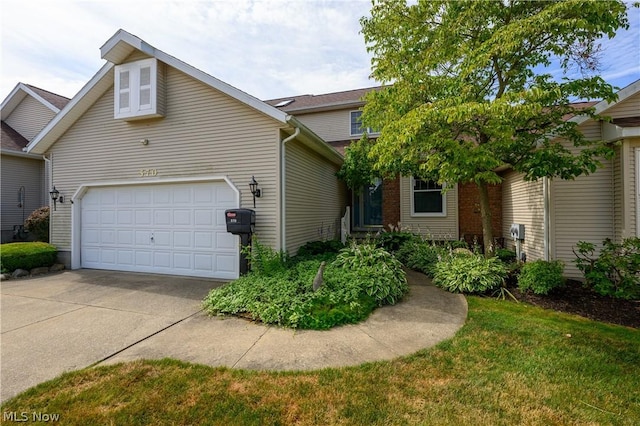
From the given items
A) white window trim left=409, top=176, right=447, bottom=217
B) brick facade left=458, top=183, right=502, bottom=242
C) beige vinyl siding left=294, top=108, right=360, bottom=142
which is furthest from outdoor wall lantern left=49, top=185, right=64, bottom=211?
brick facade left=458, top=183, right=502, bottom=242

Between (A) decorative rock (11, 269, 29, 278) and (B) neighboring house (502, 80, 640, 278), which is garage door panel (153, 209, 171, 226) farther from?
(B) neighboring house (502, 80, 640, 278)

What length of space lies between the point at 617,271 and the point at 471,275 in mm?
2471

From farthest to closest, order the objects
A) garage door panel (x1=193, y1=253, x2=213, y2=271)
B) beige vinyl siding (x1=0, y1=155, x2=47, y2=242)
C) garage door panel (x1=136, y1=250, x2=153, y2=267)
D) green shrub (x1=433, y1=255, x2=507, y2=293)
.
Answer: beige vinyl siding (x1=0, y1=155, x2=47, y2=242), garage door panel (x1=136, y1=250, x2=153, y2=267), garage door panel (x1=193, y1=253, x2=213, y2=271), green shrub (x1=433, y1=255, x2=507, y2=293)

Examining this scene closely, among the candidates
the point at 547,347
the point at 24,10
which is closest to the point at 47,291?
the point at 24,10

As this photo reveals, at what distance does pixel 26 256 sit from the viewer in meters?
7.92

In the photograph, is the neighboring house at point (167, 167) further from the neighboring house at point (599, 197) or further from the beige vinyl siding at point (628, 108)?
the beige vinyl siding at point (628, 108)

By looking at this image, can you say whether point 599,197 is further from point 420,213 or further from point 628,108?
point 420,213

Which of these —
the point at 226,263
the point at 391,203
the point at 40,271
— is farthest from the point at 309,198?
the point at 40,271

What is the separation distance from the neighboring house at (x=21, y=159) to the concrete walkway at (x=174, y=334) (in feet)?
28.1

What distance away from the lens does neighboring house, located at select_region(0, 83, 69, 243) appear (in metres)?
11.8

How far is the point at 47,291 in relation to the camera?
6.38m

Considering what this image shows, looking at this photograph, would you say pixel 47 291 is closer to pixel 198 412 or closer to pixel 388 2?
pixel 198 412

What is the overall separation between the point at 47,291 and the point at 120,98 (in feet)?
15.9

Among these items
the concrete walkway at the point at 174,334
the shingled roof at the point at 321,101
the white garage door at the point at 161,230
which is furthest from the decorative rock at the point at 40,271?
the shingled roof at the point at 321,101
